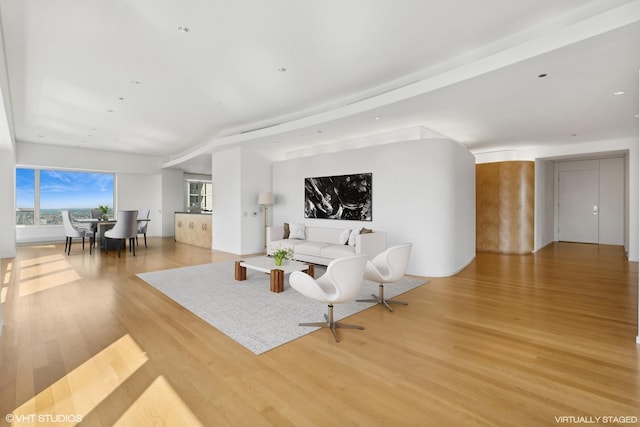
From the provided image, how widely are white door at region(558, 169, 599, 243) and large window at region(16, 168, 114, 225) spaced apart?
15406 mm

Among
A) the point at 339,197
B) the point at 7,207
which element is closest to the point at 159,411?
the point at 339,197

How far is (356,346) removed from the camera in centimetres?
277

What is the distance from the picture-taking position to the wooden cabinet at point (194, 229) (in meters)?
9.05

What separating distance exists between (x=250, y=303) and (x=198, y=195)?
10.3 m

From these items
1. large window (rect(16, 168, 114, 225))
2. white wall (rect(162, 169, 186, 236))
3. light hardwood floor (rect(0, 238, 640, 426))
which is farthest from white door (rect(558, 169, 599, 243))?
large window (rect(16, 168, 114, 225))

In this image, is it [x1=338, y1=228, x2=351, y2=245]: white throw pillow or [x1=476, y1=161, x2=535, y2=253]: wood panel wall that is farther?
[x1=476, y1=161, x2=535, y2=253]: wood panel wall

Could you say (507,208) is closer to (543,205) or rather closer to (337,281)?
(543,205)

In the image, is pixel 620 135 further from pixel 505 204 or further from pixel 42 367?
pixel 42 367

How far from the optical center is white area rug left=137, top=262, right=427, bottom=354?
3.04 metres

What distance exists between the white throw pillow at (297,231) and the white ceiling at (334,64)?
2.06 m

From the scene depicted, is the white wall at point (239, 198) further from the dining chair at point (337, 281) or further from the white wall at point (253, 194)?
the dining chair at point (337, 281)

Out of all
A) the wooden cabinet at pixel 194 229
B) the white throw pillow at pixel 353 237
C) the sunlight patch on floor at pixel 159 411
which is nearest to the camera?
the sunlight patch on floor at pixel 159 411

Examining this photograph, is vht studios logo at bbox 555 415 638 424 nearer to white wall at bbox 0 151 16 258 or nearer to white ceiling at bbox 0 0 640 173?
white ceiling at bbox 0 0 640 173

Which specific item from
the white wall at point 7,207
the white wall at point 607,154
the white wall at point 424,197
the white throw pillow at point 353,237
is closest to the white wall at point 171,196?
the white wall at point 7,207
